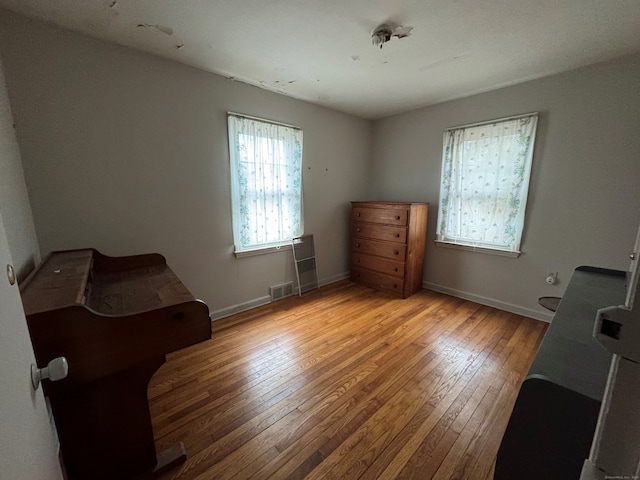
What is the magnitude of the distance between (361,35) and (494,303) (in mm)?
2922

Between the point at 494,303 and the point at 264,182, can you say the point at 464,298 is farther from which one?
the point at 264,182

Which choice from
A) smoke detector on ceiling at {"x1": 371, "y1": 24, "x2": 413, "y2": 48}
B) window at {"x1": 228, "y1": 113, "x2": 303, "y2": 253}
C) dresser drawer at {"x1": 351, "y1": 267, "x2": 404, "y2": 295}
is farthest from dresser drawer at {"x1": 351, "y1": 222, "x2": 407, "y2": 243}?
smoke detector on ceiling at {"x1": 371, "y1": 24, "x2": 413, "y2": 48}

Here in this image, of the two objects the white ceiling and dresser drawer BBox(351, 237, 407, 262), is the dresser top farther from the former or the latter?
the white ceiling

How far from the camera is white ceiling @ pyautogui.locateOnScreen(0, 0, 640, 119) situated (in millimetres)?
1489

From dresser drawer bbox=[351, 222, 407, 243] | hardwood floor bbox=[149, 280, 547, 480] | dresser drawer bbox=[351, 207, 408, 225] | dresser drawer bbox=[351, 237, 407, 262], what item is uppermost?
dresser drawer bbox=[351, 207, 408, 225]

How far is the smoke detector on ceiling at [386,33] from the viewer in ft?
5.50

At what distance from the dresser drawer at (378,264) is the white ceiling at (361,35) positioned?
197cm

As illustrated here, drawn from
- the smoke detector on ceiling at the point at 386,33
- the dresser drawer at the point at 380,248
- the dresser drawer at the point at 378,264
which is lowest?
the dresser drawer at the point at 378,264

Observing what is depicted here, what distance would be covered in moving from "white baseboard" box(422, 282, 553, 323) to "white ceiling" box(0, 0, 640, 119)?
2256 millimetres

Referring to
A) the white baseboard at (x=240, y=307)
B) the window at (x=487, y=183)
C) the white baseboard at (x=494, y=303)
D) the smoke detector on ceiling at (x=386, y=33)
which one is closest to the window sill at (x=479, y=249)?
the window at (x=487, y=183)

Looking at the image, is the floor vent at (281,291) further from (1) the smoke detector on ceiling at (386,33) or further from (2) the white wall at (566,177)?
(1) the smoke detector on ceiling at (386,33)

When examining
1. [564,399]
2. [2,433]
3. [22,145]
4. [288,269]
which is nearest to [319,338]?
[288,269]

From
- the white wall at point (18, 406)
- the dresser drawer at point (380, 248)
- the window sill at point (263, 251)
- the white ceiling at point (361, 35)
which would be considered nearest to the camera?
the white wall at point (18, 406)

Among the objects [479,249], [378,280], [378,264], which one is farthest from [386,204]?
[479,249]
